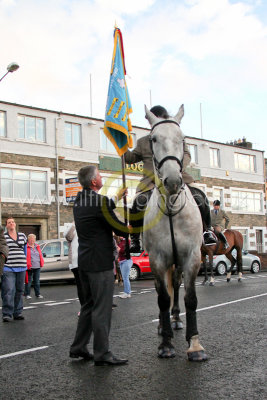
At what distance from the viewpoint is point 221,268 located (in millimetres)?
25188

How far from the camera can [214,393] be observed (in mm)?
4117

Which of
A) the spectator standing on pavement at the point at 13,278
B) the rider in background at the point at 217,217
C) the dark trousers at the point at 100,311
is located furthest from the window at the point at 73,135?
the dark trousers at the point at 100,311

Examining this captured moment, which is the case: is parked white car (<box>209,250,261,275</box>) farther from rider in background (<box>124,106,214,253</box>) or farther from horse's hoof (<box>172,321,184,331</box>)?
rider in background (<box>124,106,214,253</box>)

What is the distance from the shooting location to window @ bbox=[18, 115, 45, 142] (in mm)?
29875

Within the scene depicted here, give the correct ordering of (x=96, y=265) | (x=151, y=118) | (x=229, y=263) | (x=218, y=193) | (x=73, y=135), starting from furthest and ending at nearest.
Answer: (x=218, y=193)
(x=73, y=135)
(x=229, y=263)
(x=151, y=118)
(x=96, y=265)

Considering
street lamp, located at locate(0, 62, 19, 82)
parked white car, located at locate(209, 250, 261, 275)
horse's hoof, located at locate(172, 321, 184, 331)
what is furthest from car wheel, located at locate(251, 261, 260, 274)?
horse's hoof, located at locate(172, 321, 184, 331)

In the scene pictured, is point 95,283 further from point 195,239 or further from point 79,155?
point 79,155

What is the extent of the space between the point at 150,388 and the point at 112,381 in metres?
0.46

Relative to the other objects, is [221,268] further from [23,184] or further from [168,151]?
[168,151]

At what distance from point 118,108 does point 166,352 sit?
3.91m

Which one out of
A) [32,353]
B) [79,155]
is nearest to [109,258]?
[32,353]

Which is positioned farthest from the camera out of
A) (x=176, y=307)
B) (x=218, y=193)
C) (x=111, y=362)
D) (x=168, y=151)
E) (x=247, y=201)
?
(x=247, y=201)

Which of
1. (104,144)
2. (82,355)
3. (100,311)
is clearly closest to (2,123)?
(104,144)

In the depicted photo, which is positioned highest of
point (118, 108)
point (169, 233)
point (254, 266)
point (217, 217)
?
point (118, 108)
